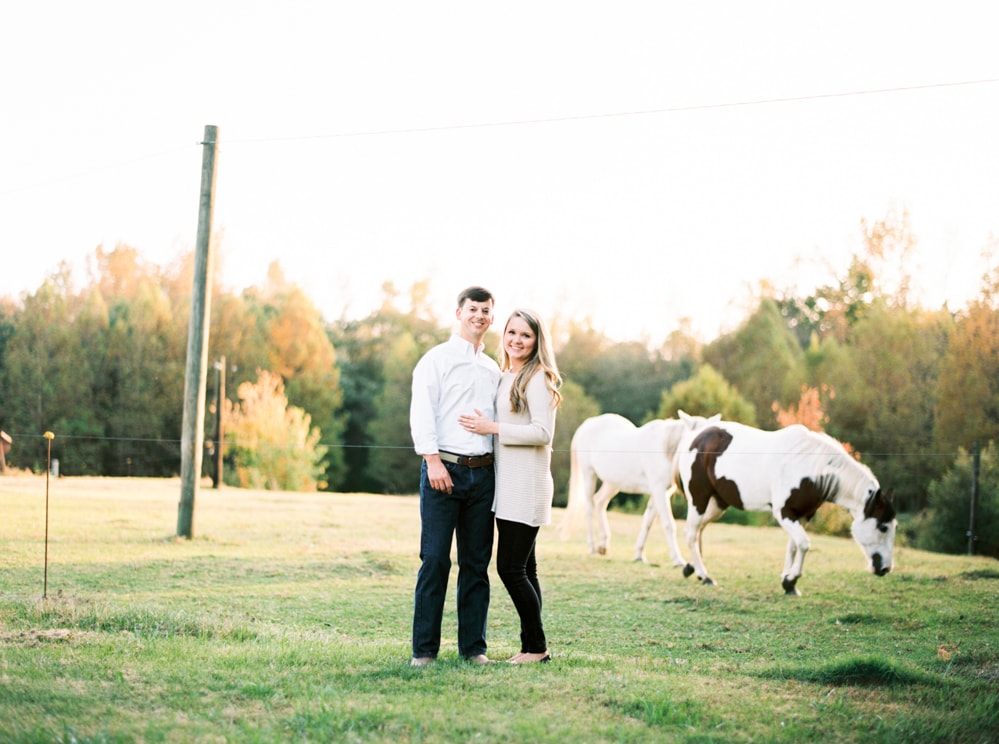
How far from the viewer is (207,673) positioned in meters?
4.13

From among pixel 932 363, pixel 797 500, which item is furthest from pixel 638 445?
pixel 932 363

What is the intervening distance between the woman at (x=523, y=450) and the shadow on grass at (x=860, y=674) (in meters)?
1.30

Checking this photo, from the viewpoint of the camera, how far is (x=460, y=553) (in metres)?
4.60

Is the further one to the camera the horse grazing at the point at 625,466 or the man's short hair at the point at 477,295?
the horse grazing at the point at 625,466

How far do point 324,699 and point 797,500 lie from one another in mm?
6017

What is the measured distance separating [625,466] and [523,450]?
6.84 metres

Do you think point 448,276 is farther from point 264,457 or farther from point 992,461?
point 992,461

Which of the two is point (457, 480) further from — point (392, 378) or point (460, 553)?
point (392, 378)

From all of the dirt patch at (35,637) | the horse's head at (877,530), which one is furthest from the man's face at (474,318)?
the horse's head at (877,530)

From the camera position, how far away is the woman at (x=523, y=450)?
444 centimetres

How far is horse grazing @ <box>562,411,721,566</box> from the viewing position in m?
10.6

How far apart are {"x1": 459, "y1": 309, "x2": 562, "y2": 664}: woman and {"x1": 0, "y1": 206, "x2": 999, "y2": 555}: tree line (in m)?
14.0

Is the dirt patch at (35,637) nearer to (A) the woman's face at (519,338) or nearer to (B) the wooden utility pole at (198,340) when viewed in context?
(A) the woman's face at (519,338)

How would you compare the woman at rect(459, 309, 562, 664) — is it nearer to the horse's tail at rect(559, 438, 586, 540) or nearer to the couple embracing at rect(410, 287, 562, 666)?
the couple embracing at rect(410, 287, 562, 666)
